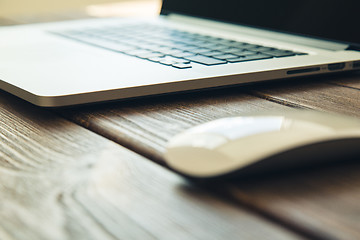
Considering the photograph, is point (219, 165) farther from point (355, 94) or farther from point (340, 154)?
point (355, 94)

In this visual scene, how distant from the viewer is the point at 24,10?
268 centimetres

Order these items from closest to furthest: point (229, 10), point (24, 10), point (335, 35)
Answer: point (335, 35)
point (229, 10)
point (24, 10)

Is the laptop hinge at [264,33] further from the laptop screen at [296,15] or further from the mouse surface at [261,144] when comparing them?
the mouse surface at [261,144]

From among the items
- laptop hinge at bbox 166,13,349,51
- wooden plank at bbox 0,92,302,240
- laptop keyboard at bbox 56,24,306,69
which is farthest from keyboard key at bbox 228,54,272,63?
wooden plank at bbox 0,92,302,240

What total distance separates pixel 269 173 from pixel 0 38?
25.2 inches

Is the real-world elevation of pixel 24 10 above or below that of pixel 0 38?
below

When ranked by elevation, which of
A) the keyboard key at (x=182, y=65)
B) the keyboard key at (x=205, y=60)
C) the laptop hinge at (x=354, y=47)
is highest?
the laptop hinge at (x=354, y=47)

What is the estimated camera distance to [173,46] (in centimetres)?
73

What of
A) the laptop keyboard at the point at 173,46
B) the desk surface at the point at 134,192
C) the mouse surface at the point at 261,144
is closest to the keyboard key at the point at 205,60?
the laptop keyboard at the point at 173,46

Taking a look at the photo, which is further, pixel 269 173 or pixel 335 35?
pixel 335 35

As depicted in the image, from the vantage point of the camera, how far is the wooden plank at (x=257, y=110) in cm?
29

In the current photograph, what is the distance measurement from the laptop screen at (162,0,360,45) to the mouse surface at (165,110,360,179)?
399 mm

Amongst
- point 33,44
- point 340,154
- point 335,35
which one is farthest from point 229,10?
point 340,154

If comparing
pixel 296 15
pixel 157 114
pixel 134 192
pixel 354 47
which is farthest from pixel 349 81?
pixel 134 192
